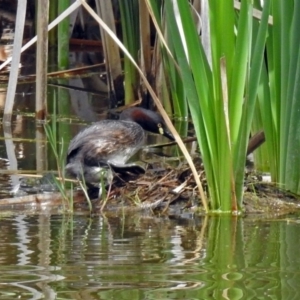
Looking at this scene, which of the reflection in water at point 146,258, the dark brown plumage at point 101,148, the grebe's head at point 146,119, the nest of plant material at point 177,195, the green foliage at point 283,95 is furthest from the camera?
the grebe's head at point 146,119

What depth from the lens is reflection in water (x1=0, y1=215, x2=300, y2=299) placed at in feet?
8.61

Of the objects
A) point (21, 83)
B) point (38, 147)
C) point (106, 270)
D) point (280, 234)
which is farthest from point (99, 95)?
point (106, 270)

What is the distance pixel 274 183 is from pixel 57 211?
3.71 feet

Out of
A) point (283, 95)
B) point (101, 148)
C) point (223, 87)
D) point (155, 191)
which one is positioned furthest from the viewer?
point (101, 148)

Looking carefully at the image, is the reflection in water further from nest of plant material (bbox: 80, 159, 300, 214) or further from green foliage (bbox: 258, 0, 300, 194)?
green foliage (bbox: 258, 0, 300, 194)

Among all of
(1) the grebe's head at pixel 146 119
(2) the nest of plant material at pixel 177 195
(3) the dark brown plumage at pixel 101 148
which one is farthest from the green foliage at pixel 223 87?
(1) the grebe's head at pixel 146 119

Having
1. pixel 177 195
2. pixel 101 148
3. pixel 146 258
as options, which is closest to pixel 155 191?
pixel 177 195

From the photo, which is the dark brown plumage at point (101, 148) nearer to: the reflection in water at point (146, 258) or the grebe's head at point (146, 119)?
the grebe's head at point (146, 119)

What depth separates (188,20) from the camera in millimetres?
3832

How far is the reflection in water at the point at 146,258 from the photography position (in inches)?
103

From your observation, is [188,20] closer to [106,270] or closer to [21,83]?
[106,270]

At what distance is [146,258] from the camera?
10.1 ft

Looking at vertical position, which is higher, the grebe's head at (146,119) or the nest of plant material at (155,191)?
the grebe's head at (146,119)

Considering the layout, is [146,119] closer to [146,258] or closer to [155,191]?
[155,191]
